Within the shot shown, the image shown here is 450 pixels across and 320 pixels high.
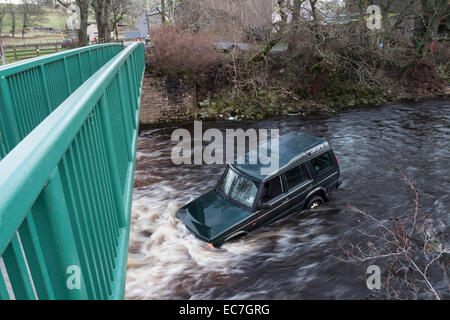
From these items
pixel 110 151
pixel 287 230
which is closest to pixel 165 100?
pixel 287 230

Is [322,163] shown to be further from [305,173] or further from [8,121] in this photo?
[8,121]

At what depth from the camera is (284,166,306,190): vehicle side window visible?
32.4ft

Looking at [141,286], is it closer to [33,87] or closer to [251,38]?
[33,87]

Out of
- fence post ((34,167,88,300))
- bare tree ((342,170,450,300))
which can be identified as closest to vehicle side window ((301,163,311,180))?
bare tree ((342,170,450,300))

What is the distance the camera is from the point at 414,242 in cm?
930

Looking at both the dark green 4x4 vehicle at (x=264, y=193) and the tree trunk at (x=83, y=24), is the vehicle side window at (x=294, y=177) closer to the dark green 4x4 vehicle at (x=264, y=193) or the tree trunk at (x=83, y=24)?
the dark green 4x4 vehicle at (x=264, y=193)

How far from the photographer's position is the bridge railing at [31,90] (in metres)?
4.80

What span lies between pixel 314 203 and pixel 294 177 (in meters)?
1.31

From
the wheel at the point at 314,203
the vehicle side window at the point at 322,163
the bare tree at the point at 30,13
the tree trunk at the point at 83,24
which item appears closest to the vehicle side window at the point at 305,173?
the vehicle side window at the point at 322,163

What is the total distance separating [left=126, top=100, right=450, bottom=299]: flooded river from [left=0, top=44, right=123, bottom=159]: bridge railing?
4.26 m

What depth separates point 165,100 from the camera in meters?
23.6

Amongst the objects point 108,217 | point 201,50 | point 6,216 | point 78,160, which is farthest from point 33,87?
point 201,50

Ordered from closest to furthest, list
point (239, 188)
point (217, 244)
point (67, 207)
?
point (67, 207), point (217, 244), point (239, 188)

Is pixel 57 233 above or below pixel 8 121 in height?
above
